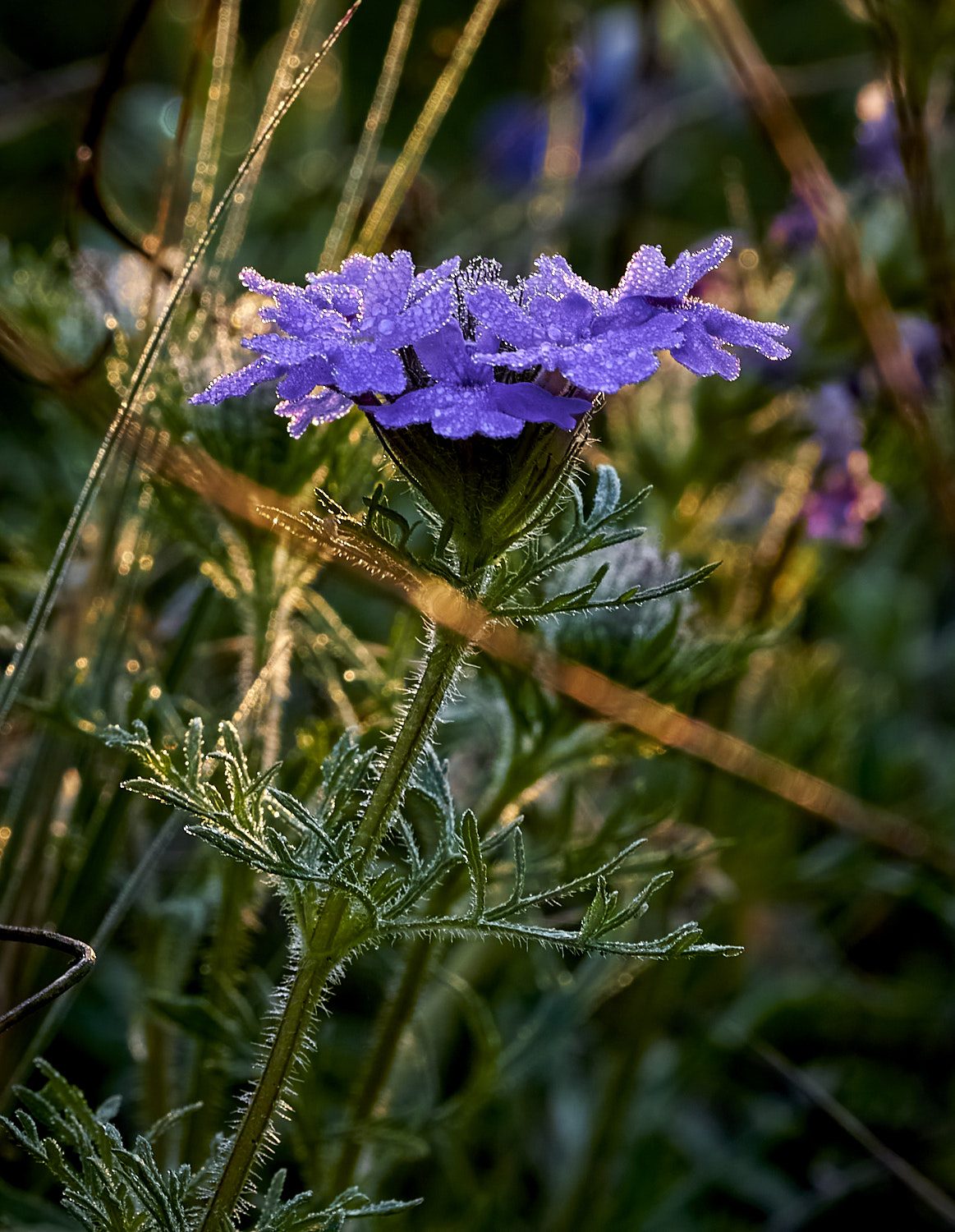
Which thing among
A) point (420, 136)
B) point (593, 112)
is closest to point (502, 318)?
point (420, 136)

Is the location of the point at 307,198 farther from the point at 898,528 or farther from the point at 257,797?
the point at 257,797

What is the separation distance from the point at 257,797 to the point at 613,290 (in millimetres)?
390

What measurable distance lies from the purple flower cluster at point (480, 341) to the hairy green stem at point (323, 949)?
0.57 feet

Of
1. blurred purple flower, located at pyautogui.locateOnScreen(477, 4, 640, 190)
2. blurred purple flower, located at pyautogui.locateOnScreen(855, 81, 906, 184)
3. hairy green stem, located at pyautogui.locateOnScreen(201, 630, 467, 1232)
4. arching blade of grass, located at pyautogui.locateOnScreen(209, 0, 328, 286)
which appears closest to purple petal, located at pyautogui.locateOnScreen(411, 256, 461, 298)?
hairy green stem, located at pyautogui.locateOnScreen(201, 630, 467, 1232)

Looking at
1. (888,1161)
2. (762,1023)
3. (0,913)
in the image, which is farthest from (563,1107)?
(0,913)

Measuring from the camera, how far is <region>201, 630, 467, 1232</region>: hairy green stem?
805mm

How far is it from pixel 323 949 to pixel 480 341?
393 mm

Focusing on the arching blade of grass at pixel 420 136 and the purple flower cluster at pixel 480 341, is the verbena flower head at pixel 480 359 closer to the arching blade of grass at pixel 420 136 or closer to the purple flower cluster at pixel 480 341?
the purple flower cluster at pixel 480 341

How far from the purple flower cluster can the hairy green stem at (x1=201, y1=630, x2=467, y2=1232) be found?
17 centimetres

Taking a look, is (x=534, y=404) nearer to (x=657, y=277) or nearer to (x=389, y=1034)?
(x=657, y=277)

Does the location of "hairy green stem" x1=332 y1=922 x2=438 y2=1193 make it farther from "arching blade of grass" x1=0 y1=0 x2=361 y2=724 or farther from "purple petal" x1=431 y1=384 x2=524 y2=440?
"purple petal" x1=431 y1=384 x2=524 y2=440

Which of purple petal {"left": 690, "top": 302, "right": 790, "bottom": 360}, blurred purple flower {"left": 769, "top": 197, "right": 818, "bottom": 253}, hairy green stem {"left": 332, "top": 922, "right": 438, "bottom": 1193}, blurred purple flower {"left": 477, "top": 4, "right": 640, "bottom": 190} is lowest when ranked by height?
hairy green stem {"left": 332, "top": 922, "right": 438, "bottom": 1193}

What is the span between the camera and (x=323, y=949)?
814 millimetres

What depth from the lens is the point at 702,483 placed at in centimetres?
177
